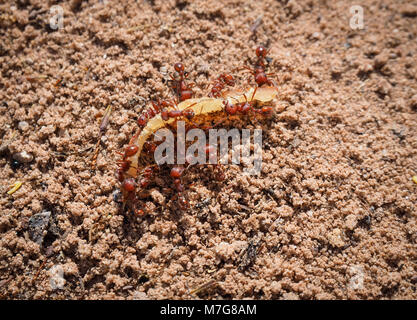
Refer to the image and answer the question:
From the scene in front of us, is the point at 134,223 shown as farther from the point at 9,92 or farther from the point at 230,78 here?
the point at 9,92

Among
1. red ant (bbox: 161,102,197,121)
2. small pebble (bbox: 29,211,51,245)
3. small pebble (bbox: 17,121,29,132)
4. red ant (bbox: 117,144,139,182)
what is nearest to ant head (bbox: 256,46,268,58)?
red ant (bbox: 161,102,197,121)

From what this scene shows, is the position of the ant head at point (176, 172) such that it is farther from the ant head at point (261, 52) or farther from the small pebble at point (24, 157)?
the ant head at point (261, 52)

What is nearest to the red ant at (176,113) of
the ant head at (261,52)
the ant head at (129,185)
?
the ant head at (129,185)

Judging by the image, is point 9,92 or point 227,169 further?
point 9,92

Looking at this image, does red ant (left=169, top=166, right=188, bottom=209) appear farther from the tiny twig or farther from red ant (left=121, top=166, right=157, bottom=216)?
the tiny twig
